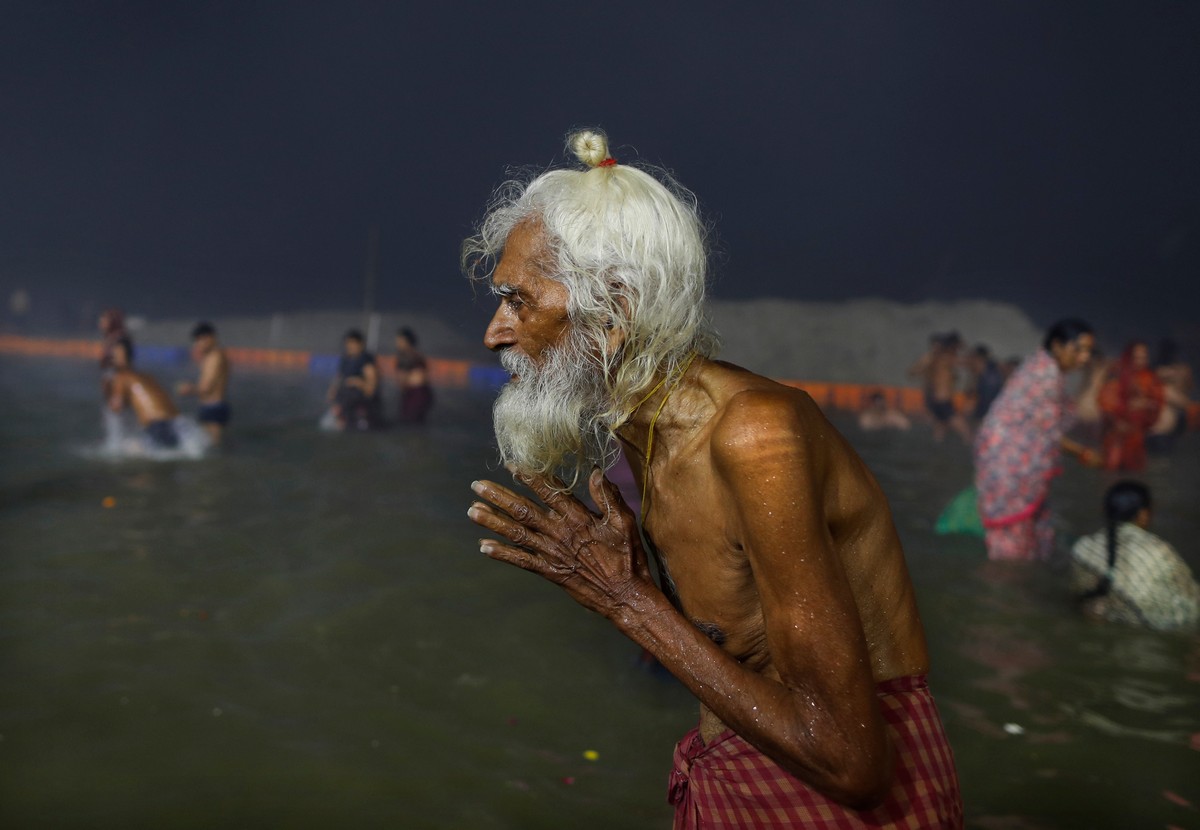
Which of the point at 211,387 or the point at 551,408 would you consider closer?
the point at 551,408

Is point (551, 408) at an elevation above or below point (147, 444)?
above

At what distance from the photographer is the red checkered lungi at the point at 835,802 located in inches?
57.9

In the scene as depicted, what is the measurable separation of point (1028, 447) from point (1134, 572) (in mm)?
1090

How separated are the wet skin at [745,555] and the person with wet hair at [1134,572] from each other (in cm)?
376

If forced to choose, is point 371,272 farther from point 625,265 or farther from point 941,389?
point 625,265

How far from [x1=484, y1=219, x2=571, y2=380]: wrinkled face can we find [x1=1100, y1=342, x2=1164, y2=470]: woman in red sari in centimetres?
902

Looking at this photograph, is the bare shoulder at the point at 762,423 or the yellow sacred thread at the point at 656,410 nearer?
the bare shoulder at the point at 762,423

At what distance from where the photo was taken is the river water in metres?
3.27

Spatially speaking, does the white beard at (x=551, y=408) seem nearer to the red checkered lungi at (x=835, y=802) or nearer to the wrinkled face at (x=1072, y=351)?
the red checkered lungi at (x=835, y=802)

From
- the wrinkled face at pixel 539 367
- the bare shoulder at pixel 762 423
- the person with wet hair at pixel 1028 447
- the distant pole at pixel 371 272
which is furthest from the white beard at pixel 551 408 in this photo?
the distant pole at pixel 371 272

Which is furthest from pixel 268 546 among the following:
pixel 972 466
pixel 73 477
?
pixel 972 466

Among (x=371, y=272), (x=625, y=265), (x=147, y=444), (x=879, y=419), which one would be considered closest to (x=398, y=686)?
(x=625, y=265)

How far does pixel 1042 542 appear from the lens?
597cm

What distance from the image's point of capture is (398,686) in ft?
13.6
